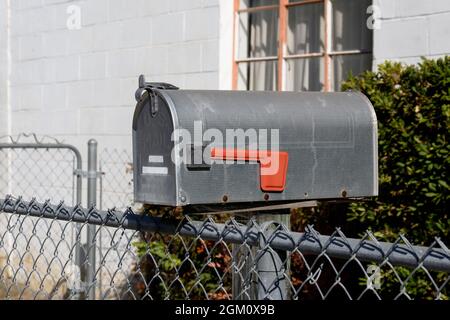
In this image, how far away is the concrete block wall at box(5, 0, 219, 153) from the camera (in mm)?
6758

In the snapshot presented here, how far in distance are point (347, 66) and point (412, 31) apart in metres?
0.78

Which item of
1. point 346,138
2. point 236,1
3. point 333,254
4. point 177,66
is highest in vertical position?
point 236,1

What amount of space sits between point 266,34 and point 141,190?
3.92 m

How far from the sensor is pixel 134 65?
7262 millimetres

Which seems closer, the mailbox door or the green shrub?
the mailbox door

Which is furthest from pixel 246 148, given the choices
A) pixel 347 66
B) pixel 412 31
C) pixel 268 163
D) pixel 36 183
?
pixel 36 183

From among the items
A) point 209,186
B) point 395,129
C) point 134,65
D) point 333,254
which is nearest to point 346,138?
point 209,186

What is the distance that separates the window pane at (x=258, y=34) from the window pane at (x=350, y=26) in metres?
0.59

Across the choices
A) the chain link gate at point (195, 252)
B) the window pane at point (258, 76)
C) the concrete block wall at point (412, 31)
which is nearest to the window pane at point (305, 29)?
the window pane at point (258, 76)

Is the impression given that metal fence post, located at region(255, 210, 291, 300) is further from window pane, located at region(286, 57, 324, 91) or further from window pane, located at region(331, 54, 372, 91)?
window pane, located at region(286, 57, 324, 91)

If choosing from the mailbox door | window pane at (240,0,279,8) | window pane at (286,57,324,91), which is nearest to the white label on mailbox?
the mailbox door

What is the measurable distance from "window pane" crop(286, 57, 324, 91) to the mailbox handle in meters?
3.44

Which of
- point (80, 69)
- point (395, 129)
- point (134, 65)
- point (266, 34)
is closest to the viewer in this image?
point (395, 129)

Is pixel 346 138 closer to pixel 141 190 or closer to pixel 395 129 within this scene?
pixel 141 190
